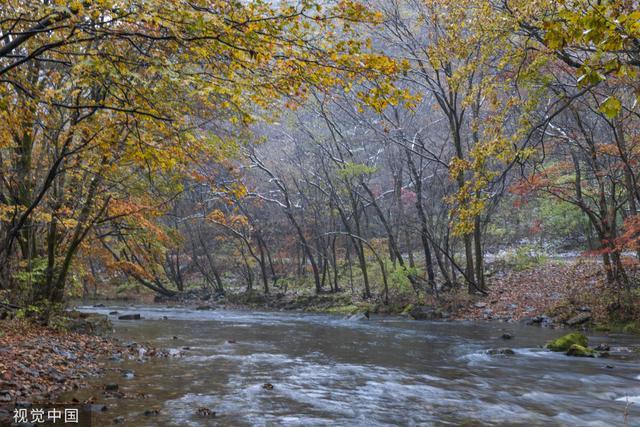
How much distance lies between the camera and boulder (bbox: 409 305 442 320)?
65.9 ft

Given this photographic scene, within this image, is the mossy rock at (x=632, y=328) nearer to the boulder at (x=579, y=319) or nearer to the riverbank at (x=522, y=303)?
the riverbank at (x=522, y=303)

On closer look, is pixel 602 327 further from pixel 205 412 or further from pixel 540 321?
pixel 205 412

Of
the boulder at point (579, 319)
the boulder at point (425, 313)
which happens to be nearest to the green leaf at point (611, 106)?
the boulder at point (579, 319)

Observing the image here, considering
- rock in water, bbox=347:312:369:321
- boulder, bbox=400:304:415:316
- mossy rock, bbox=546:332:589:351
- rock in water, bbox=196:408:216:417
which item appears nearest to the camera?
rock in water, bbox=196:408:216:417

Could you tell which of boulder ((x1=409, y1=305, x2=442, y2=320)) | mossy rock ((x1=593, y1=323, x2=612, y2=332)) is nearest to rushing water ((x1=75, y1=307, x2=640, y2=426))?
mossy rock ((x1=593, y1=323, x2=612, y2=332))

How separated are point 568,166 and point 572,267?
5.87 m

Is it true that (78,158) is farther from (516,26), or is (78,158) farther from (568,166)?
(568,166)

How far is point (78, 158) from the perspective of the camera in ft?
36.6

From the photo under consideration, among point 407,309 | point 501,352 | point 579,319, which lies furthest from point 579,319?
point 407,309

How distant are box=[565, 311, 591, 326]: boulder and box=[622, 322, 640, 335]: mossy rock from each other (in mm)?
1303

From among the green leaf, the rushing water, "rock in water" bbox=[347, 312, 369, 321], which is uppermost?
the green leaf

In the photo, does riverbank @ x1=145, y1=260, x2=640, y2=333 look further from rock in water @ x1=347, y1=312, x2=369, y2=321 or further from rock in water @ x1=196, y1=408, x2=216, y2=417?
rock in water @ x1=196, y1=408, x2=216, y2=417

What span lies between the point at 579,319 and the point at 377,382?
33.5 feet

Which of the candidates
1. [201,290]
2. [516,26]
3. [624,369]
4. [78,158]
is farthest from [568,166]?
[201,290]
